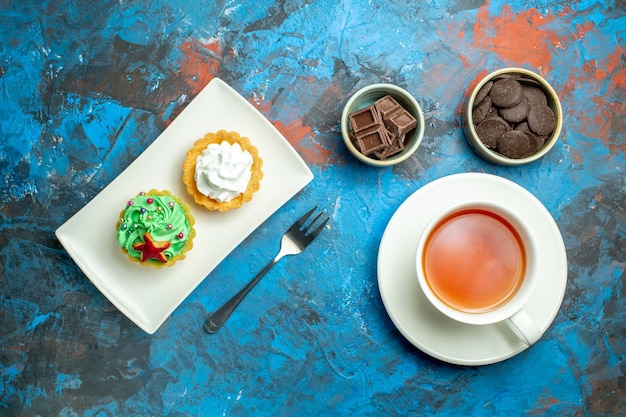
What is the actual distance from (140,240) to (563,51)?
1.39 metres

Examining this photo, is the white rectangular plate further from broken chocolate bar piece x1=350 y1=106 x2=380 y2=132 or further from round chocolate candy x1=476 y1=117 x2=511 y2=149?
round chocolate candy x1=476 y1=117 x2=511 y2=149

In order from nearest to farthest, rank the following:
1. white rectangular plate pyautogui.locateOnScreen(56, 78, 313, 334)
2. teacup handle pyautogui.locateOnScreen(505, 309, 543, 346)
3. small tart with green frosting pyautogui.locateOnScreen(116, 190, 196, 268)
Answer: teacup handle pyautogui.locateOnScreen(505, 309, 543, 346)
small tart with green frosting pyautogui.locateOnScreen(116, 190, 196, 268)
white rectangular plate pyautogui.locateOnScreen(56, 78, 313, 334)

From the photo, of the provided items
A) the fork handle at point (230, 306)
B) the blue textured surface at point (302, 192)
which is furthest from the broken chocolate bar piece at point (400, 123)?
the fork handle at point (230, 306)

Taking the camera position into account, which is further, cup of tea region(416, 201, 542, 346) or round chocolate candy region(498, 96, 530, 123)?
round chocolate candy region(498, 96, 530, 123)

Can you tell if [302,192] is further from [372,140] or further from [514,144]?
[514,144]

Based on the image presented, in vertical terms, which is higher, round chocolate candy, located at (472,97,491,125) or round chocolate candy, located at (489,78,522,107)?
round chocolate candy, located at (489,78,522,107)

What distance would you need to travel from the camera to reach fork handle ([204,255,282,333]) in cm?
168

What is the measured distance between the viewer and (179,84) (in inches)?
68.3

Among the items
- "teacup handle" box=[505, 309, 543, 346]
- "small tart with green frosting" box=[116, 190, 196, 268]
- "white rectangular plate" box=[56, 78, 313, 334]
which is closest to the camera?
"teacup handle" box=[505, 309, 543, 346]

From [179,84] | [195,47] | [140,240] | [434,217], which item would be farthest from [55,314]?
[434,217]

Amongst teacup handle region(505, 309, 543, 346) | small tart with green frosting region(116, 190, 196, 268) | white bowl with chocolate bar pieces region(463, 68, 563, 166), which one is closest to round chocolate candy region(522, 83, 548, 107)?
white bowl with chocolate bar pieces region(463, 68, 563, 166)

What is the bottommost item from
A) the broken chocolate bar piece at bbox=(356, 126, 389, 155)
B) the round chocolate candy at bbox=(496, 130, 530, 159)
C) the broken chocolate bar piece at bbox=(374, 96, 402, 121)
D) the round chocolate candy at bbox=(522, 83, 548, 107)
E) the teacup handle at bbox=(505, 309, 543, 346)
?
the teacup handle at bbox=(505, 309, 543, 346)

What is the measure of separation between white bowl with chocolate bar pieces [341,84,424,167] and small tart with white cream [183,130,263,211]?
288 millimetres

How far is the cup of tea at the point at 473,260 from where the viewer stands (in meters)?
1.46
